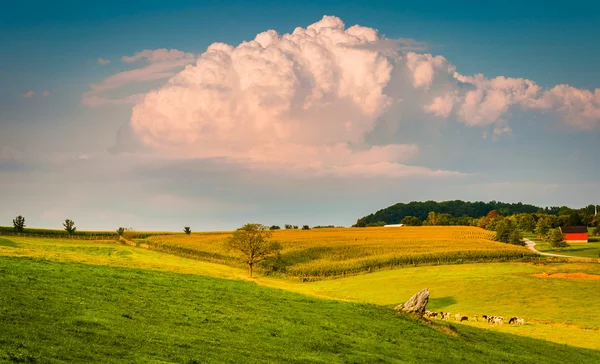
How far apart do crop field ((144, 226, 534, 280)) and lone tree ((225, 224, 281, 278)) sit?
12.3 feet

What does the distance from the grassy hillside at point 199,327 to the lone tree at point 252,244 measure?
47128mm

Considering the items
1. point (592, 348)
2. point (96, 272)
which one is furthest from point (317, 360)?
point (592, 348)

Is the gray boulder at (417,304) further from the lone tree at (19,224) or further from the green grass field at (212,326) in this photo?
the lone tree at (19,224)

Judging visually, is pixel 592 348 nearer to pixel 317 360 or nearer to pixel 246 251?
pixel 317 360

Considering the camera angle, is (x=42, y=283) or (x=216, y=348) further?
(x=42, y=283)

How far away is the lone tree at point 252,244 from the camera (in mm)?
91938

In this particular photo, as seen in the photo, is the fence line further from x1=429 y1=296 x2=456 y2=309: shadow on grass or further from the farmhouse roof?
the farmhouse roof

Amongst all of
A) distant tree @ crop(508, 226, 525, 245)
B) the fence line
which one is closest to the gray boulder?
the fence line

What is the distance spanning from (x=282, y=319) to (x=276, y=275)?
60765mm

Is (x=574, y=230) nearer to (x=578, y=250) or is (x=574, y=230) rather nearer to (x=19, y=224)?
(x=578, y=250)

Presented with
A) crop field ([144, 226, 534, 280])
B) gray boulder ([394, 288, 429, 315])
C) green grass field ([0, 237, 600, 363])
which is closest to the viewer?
green grass field ([0, 237, 600, 363])

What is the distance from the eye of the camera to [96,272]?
3759 cm

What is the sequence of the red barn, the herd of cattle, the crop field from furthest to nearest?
the red barn, the crop field, the herd of cattle

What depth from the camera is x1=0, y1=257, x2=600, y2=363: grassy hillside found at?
21469 millimetres
